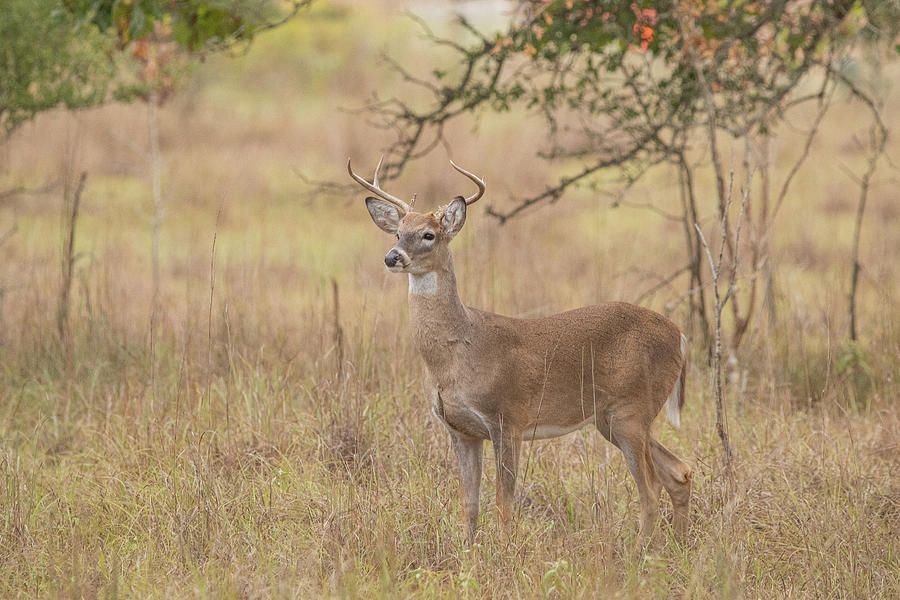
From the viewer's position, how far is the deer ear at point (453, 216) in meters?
4.32

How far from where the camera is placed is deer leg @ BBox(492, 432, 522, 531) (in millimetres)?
4289

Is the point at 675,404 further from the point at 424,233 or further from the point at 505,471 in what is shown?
the point at 424,233

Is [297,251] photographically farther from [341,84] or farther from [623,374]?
[341,84]

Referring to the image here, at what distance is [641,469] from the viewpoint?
4496 mm

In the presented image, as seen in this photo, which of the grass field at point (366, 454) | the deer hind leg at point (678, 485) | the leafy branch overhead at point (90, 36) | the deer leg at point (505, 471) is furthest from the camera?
the leafy branch overhead at point (90, 36)

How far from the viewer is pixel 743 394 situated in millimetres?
6180

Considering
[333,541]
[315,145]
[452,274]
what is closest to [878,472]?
[452,274]

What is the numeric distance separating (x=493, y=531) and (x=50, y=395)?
2.84m

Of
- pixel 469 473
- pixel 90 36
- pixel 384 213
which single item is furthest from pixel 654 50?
pixel 90 36

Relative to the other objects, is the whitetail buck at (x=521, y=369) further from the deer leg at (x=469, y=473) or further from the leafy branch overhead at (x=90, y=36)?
the leafy branch overhead at (x=90, y=36)

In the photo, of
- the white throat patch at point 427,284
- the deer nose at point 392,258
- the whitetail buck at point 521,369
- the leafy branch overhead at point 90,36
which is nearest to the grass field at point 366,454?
the whitetail buck at point 521,369

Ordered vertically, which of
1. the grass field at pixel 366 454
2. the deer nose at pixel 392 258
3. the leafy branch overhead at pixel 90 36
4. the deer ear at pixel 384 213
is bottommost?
the grass field at pixel 366 454

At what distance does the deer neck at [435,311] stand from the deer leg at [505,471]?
425 mm

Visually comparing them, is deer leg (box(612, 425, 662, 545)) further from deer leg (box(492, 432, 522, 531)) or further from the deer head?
the deer head
